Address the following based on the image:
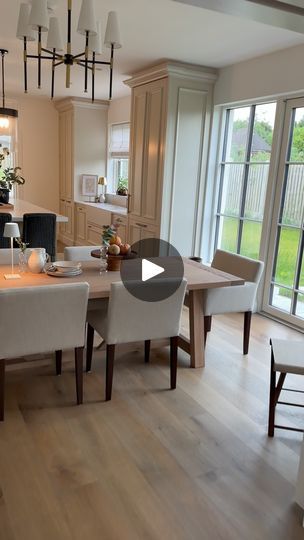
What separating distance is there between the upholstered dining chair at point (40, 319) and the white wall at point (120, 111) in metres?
4.98

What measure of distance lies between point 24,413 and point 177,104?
351 cm

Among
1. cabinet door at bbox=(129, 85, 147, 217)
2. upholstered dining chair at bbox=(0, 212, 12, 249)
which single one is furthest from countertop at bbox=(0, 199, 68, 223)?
cabinet door at bbox=(129, 85, 147, 217)

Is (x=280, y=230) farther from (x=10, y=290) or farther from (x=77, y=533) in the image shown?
(x=77, y=533)

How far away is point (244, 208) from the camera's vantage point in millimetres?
4656

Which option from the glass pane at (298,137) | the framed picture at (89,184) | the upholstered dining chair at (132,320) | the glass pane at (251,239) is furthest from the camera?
the framed picture at (89,184)

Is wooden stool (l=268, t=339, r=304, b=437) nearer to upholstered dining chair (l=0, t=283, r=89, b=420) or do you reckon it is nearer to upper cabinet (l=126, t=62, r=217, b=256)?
upholstered dining chair (l=0, t=283, r=89, b=420)

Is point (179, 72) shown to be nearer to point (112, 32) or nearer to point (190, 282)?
point (112, 32)

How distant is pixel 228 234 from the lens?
195 inches

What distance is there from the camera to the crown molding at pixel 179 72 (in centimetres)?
442

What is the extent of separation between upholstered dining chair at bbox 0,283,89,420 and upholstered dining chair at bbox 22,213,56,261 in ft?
6.47

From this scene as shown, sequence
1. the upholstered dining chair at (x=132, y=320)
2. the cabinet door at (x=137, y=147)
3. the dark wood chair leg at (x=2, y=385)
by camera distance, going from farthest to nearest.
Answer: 1. the cabinet door at (x=137, y=147)
2. the upholstered dining chair at (x=132, y=320)
3. the dark wood chair leg at (x=2, y=385)

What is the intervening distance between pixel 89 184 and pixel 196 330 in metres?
5.03

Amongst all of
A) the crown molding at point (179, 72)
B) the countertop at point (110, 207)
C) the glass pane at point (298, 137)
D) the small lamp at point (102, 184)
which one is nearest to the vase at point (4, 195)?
the countertop at point (110, 207)

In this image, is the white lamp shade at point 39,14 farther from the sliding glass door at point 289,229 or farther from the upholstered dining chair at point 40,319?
the sliding glass door at point 289,229
